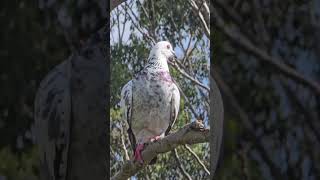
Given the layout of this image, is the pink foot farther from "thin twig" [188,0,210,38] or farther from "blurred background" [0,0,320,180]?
"blurred background" [0,0,320,180]

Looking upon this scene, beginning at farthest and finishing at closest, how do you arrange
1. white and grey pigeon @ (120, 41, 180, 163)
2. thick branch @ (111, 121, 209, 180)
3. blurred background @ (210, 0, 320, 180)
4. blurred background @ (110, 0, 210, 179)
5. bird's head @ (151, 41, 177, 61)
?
blurred background @ (110, 0, 210, 179) → bird's head @ (151, 41, 177, 61) → white and grey pigeon @ (120, 41, 180, 163) → thick branch @ (111, 121, 209, 180) → blurred background @ (210, 0, 320, 180)

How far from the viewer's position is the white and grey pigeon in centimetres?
256

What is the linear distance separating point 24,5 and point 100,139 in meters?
0.34

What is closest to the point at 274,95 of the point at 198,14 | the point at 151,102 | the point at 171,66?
the point at 151,102

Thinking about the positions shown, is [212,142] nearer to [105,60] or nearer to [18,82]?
[105,60]

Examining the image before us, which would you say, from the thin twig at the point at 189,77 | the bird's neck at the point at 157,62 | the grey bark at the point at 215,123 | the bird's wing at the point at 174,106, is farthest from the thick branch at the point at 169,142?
the grey bark at the point at 215,123

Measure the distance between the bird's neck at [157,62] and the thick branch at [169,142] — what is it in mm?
260

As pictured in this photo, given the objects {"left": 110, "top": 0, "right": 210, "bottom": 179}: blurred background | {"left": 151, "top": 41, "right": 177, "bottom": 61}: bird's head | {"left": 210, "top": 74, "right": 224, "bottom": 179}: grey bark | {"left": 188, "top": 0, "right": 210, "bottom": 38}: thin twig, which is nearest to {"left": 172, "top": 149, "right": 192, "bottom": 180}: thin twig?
{"left": 110, "top": 0, "right": 210, "bottom": 179}: blurred background

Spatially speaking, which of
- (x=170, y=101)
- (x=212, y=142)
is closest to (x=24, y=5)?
(x=212, y=142)

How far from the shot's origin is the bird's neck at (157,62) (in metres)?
2.59

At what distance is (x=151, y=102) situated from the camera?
2.60 m

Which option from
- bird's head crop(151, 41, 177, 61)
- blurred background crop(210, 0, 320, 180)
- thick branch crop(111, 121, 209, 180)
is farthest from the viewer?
bird's head crop(151, 41, 177, 61)

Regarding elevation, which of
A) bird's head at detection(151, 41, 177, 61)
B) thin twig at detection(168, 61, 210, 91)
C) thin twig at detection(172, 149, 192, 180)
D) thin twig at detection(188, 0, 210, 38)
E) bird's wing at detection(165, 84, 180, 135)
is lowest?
thin twig at detection(172, 149, 192, 180)

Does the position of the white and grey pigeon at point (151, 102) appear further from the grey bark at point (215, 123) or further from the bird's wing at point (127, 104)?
the grey bark at point (215, 123)
